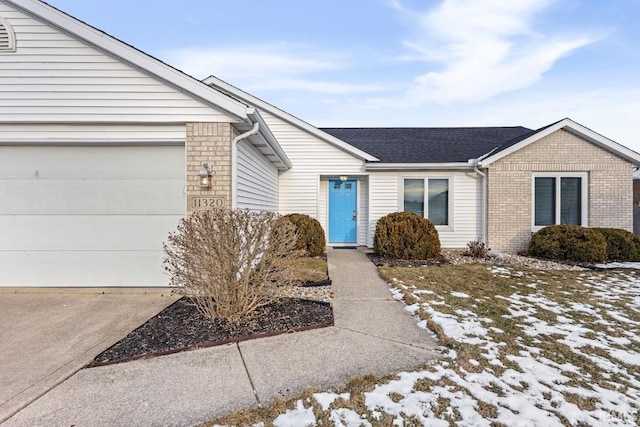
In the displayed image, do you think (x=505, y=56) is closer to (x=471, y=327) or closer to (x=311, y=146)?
(x=311, y=146)

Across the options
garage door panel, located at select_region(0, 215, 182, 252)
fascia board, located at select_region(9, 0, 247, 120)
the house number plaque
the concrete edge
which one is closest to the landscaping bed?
the concrete edge

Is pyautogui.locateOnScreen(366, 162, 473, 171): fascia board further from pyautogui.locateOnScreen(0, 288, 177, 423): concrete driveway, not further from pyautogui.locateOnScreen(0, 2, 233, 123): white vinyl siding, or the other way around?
pyautogui.locateOnScreen(0, 288, 177, 423): concrete driveway

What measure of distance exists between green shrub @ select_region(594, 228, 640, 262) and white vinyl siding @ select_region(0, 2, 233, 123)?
396 inches

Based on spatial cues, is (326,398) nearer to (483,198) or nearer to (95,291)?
(95,291)

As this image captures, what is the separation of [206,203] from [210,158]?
769 millimetres

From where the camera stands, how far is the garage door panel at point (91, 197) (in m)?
5.35

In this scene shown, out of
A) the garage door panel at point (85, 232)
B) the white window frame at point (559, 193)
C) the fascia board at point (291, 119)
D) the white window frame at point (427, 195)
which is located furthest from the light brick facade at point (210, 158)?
the white window frame at point (559, 193)

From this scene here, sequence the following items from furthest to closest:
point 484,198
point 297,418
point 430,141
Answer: point 430,141, point 484,198, point 297,418

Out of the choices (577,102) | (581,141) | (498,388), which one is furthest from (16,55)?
(577,102)

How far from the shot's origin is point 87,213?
5371 mm

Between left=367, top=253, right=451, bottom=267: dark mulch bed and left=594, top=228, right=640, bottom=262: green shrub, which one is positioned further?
left=594, top=228, right=640, bottom=262: green shrub

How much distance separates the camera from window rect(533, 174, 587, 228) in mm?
9305

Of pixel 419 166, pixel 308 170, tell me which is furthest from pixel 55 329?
pixel 419 166

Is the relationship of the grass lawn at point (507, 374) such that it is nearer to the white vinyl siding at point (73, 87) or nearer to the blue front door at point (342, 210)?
the white vinyl siding at point (73, 87)
